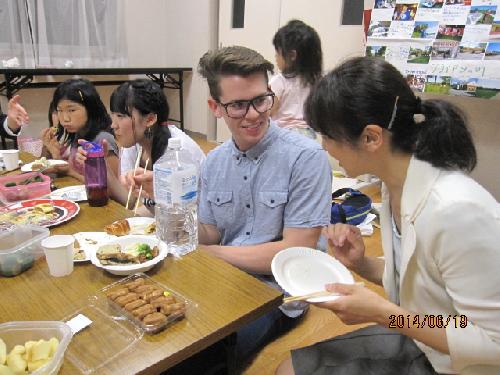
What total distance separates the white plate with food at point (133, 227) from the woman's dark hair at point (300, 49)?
2.20 metres

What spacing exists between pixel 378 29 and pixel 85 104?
2.30 m

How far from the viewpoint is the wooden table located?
75 centimetres

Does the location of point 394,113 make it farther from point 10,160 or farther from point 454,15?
point 454,15

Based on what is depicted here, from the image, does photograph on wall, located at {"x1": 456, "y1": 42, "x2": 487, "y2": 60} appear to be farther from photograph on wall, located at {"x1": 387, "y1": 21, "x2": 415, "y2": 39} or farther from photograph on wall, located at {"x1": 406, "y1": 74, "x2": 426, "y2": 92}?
photograph on wall, located at {"x1": 387, "y1": 21, "x2": 415, "y2": 39}

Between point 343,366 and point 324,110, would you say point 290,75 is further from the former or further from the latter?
point 343,366

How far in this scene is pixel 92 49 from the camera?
511 cm

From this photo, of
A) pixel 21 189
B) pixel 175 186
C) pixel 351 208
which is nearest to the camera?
pixel 175 186

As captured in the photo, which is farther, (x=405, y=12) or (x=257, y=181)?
(x=405, y=12)

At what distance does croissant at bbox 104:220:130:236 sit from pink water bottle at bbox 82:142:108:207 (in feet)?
0.72

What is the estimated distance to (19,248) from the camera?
1.01m

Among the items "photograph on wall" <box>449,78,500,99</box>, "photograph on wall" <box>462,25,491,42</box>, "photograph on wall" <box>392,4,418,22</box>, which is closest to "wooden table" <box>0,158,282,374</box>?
"photograph on wall" <box>449,78,500,99</box>

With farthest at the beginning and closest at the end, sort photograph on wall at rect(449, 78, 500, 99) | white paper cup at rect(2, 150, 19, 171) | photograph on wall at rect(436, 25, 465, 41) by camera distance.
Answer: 1. photograph on wall at rect(436, 25, 465, 41)
2. photograph on wall at rect(449, 78, 500, 99)
3. white paper cup at rect(2, 150, 19, 171)

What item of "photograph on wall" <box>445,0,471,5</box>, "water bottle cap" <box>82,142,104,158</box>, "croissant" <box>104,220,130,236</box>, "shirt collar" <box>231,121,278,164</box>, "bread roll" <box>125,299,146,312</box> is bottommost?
"croissant" <box>104,220,130,236</box>

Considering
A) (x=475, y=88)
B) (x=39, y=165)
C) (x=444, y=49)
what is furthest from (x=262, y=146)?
(x=444, y=49)
